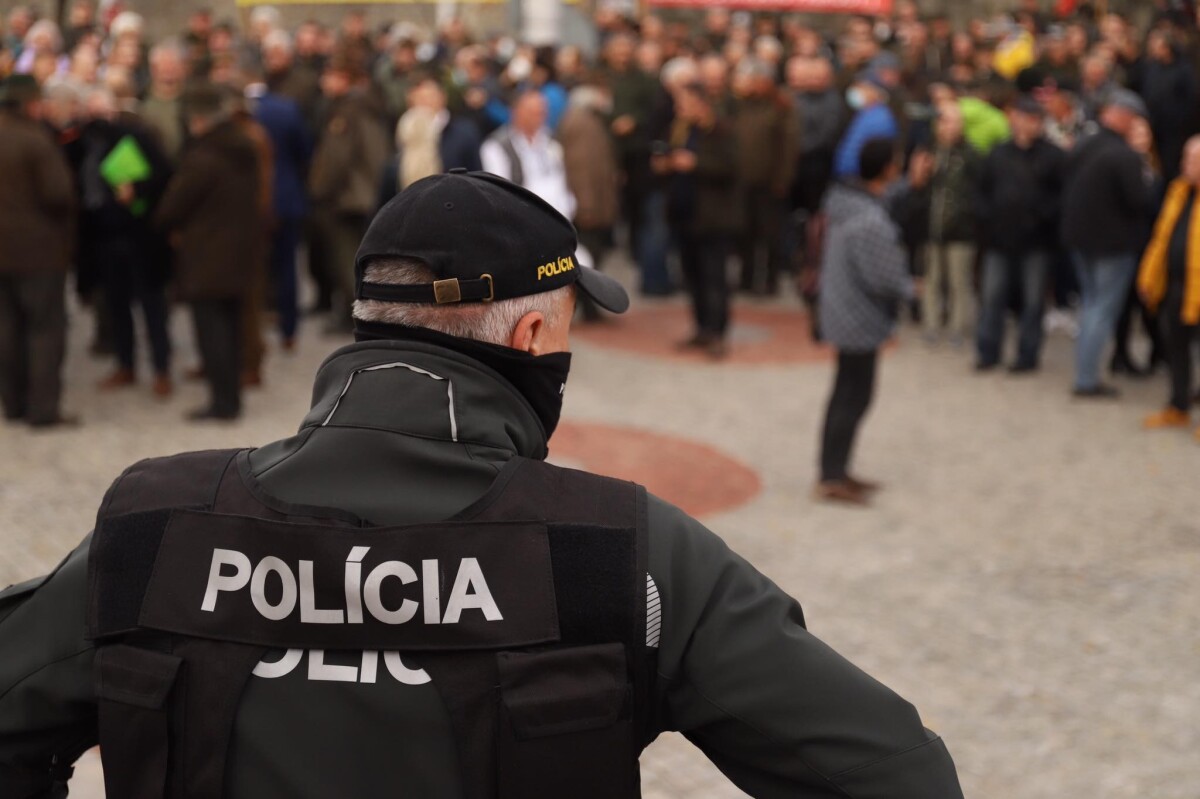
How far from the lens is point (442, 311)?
2.05 metres

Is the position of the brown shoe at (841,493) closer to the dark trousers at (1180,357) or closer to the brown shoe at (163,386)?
the dark trousers at (1180,357)

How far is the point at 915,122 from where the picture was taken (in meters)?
13.8

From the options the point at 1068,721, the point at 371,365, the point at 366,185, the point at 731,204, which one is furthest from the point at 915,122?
the point at 371,365

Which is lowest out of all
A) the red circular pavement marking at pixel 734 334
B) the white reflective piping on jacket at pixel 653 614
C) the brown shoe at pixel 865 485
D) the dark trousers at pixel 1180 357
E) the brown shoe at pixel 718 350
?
the red circular pavement marking at pixel 734 334

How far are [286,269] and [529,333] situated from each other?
29.8 ft

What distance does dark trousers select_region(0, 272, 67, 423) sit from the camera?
8.85 meters

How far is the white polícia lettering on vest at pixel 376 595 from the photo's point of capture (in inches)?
74.2

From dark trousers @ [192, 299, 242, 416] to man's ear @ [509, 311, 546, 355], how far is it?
24.0 ft

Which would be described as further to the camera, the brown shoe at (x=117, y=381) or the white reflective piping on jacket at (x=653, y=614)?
the brown shoe at (x=117, y=381)

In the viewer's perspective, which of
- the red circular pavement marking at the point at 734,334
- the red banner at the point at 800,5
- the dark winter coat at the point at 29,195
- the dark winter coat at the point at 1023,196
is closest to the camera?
the dark winter coat at the point at 29,195

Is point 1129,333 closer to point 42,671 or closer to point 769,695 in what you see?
point 769,695

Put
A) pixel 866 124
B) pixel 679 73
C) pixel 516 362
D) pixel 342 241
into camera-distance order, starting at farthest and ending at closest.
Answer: pixel 679 73 < pixel 866 124 < pixel 342 241 < pixel 516 362

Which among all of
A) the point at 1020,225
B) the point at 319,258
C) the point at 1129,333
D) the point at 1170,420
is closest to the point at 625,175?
the point at 319,258

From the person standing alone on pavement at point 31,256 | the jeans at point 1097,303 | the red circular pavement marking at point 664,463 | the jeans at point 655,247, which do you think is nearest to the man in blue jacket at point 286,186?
the person standing alone on pavement at point 31,256
